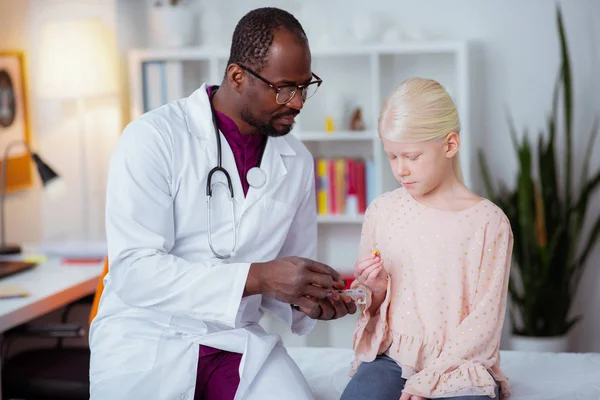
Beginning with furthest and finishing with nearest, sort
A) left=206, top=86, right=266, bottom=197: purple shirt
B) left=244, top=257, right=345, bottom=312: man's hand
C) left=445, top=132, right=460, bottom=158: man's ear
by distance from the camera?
left=206, top=86, right=266, bottom=197: purple shirt
left=445, top=132, right=460, bottom=158: man's ear
left=244, top=257, right=345, bottom=312: man's hand

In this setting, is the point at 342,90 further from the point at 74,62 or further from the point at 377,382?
the point at 377,382

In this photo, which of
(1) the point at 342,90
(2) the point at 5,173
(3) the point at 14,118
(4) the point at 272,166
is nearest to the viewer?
(4) the point at 272,166

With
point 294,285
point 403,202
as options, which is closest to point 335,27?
point 403,202

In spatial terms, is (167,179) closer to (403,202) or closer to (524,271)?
(403,202)

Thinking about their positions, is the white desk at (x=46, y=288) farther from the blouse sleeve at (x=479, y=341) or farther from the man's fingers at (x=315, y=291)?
the blouse sleeve at (x=479, y=341)

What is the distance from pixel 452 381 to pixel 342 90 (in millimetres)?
2549

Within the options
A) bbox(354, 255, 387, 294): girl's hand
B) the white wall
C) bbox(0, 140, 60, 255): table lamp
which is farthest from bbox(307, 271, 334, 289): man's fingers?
the white wall

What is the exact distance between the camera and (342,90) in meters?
4.15

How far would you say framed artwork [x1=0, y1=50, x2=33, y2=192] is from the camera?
3.78 m

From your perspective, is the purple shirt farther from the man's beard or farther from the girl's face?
the girl's face

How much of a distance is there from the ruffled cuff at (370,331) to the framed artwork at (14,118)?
7.71 ft

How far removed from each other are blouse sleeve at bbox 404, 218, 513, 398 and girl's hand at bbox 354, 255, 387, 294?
207 mm

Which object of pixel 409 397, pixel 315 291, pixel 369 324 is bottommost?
pixel 409 397

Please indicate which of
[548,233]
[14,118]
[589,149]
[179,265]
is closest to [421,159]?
[179,265]
